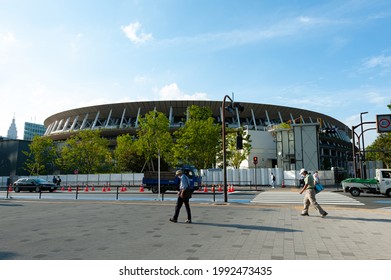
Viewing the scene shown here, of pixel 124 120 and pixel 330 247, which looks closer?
pixel 330 247

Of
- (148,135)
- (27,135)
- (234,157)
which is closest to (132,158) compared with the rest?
(148,135)

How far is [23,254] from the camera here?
5.22 meters

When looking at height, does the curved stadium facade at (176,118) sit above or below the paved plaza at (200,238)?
above

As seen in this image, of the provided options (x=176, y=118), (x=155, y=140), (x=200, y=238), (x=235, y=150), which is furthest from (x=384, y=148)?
(x=176, y=118)

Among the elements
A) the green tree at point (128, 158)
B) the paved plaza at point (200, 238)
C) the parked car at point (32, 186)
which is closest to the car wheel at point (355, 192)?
the paved plaza at point (200, 238)

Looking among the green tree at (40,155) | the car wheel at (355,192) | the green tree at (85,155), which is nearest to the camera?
A: the car wheel at (355,192)

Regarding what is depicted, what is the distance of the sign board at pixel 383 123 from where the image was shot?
14.2m

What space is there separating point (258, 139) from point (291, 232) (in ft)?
136

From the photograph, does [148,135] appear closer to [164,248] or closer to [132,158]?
[132,158]

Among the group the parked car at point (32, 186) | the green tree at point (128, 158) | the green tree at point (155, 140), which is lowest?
the parked car at point (32, 186)

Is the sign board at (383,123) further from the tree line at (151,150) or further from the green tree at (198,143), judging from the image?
the green tree at (198,143)

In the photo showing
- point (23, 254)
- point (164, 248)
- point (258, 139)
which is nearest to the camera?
point (23, 254)

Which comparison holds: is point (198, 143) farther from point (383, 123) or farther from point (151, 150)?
point (383, 123)
